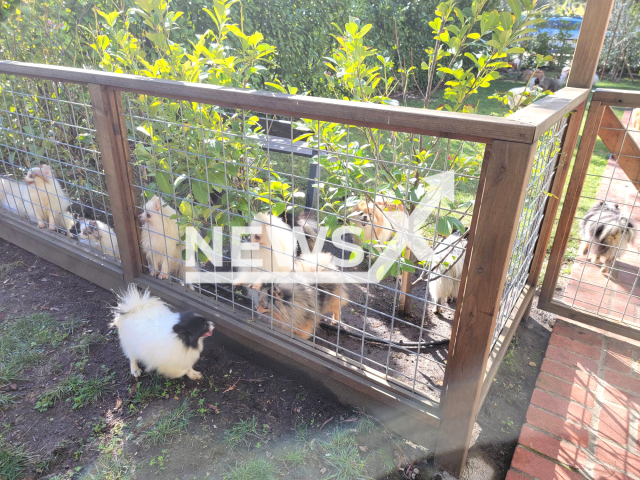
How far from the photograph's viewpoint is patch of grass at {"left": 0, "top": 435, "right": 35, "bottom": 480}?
1923mm

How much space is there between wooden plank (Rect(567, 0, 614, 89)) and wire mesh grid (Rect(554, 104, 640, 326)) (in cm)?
33

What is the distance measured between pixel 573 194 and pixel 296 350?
1.85 m

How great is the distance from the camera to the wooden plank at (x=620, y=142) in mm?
2535

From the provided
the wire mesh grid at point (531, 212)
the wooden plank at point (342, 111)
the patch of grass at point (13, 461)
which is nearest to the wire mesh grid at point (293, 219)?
the wooden plank at point (342, 111)

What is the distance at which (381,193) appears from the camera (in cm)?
196

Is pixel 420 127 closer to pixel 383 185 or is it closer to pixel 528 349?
pixel 383 185

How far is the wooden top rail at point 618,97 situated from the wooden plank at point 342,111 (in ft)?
4.54

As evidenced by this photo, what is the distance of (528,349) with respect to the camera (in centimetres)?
274

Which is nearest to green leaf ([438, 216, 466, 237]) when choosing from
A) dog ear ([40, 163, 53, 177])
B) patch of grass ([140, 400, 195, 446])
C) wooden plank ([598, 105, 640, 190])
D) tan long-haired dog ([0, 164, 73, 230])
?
wooden plank ([598, 105, 640, 190])

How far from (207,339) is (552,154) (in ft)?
7.56

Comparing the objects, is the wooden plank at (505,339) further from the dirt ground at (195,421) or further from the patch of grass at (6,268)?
the patch of grass at (6,268)

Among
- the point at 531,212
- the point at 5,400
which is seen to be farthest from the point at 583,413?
the point at 5,400

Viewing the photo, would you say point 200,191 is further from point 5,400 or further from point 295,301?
point 5,400

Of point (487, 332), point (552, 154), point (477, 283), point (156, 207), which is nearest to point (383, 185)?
point (477, 283)
